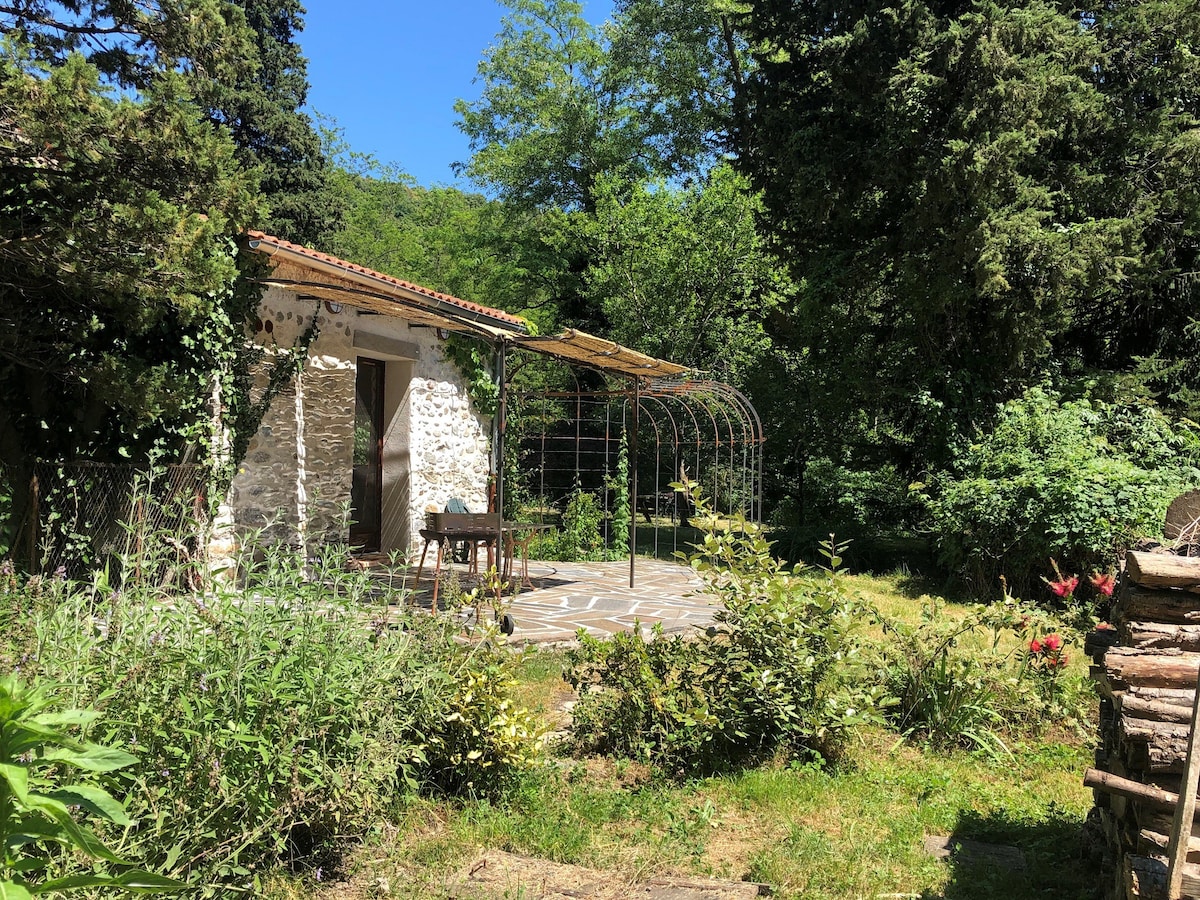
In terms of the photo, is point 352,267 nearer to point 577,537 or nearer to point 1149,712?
point 577,537

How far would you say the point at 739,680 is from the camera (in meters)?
4.26

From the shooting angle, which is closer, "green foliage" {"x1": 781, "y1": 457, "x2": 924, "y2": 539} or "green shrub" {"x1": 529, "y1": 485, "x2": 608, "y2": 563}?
"green shrub" {"x1": 529, "y1": 485, "x2": 608, "y2": 563}

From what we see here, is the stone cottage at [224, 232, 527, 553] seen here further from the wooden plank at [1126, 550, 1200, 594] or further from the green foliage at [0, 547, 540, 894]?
the wooden plank at [1126, 550, 1200, 594]

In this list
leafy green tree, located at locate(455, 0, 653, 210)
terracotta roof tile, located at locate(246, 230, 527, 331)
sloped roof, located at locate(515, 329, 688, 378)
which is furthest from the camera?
leafy green tree, located at locate(455, 0, 653, 210)

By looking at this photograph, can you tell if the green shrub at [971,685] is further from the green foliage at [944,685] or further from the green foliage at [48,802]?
the green foliage at [48,802]

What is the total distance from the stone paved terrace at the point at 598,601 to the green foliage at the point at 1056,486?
322cm

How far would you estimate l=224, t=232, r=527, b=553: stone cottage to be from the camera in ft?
26.1

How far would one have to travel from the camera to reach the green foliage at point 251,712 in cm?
254

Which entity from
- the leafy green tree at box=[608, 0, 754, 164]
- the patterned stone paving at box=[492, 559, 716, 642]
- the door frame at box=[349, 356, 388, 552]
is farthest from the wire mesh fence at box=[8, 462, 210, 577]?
the leafy green tree at box=[608, 0, 754, 164]

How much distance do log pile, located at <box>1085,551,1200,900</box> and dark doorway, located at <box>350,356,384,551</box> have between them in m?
8.20

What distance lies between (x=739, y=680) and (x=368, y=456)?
678cm

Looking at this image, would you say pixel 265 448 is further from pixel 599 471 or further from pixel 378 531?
pixel 599 471

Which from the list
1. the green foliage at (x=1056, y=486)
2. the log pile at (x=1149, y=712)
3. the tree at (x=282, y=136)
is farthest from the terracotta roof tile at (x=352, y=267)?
the tree at (x=282, y=136)

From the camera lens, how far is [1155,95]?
10.7 metres
